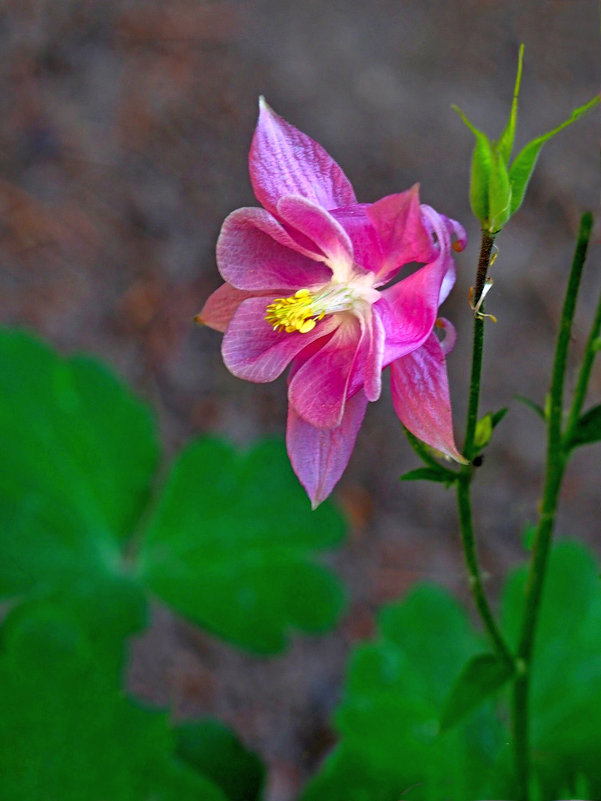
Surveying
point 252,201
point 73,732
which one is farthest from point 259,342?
point 252,201

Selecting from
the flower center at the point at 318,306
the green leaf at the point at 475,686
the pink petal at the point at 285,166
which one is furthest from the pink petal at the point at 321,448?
the green leaf at the point at 475,686

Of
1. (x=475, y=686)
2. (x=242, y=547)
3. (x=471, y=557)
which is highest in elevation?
(x=471, y=557)

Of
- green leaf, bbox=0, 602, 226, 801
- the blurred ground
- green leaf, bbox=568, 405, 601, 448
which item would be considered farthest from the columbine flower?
the blurred ground

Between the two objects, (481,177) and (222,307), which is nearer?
(481,177)

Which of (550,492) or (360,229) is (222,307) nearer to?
(360,229)

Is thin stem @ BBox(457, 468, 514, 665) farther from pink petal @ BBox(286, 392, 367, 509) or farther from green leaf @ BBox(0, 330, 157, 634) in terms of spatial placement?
green leaf @ BBox(0, 330, 157, 634)

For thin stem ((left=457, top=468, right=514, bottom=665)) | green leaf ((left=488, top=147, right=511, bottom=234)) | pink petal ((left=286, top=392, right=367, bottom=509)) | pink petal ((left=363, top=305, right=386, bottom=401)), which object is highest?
green leaf ((left=488, top=147, right=511, bottom=234))

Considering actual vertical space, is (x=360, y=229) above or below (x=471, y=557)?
above
